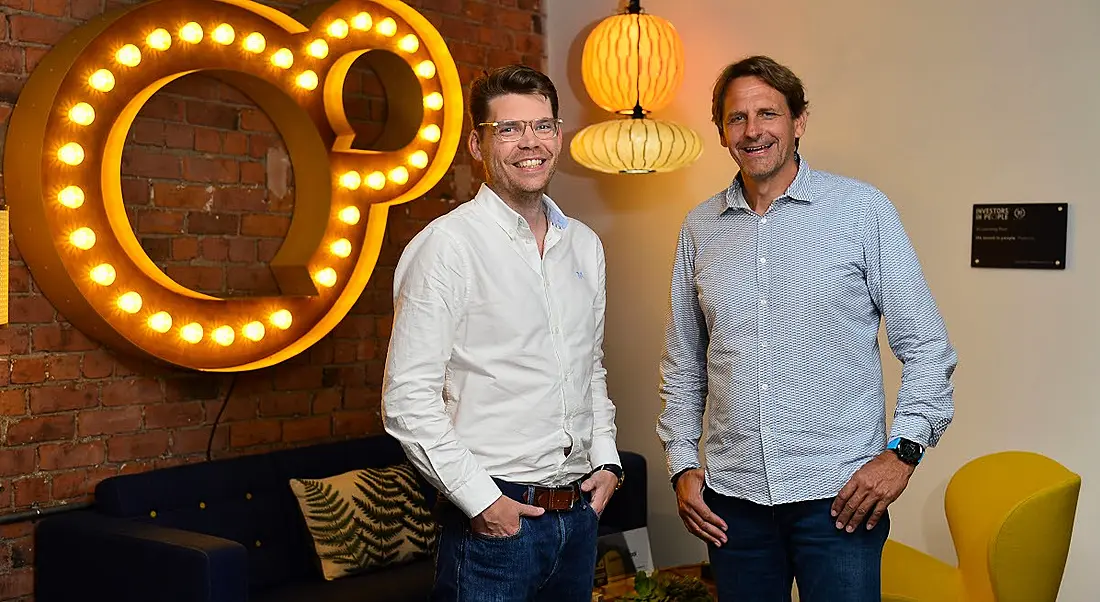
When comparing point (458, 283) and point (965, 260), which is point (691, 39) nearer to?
point (965, 260)

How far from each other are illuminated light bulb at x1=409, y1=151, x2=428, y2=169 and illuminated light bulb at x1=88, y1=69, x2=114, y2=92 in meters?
1.04

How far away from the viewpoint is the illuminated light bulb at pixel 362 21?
3.66 m

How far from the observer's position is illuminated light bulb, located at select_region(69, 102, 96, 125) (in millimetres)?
3018

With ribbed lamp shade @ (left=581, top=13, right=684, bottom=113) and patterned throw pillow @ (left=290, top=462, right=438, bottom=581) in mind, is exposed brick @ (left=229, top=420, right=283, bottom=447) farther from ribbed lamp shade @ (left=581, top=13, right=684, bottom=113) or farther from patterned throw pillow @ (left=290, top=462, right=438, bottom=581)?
ribbed lamp shade @ (left=581, top=13, right=684, bottom=113)

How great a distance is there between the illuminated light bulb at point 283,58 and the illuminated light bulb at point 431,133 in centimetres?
52

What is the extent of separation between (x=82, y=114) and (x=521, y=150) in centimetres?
151

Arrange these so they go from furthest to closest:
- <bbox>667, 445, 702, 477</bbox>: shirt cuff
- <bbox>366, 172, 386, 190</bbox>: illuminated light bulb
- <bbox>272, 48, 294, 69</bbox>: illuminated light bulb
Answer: <bbox>366, 172, 386, 190</bbox>: illuminated light bulb, <bbox>272, 48, 294, 69</bbox>: illuminated light bulb, <bbox>667, 445, 702, 477</bbox>: shirt cuff

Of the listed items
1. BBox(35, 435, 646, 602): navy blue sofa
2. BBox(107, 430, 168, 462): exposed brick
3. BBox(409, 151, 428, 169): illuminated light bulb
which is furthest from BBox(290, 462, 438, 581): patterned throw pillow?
BBox(409, 151, 428, 169): illuminated light bulb

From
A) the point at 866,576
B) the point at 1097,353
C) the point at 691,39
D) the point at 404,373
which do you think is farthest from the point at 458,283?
the point at 691,39

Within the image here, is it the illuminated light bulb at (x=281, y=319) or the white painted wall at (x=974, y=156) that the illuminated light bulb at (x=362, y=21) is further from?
the white painted wall at (x=974, y=156)

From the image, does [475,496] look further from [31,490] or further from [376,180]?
[376,180]

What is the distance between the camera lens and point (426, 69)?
388 centimetres

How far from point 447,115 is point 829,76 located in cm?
127

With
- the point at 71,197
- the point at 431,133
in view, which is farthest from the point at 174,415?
the point at 431,133
